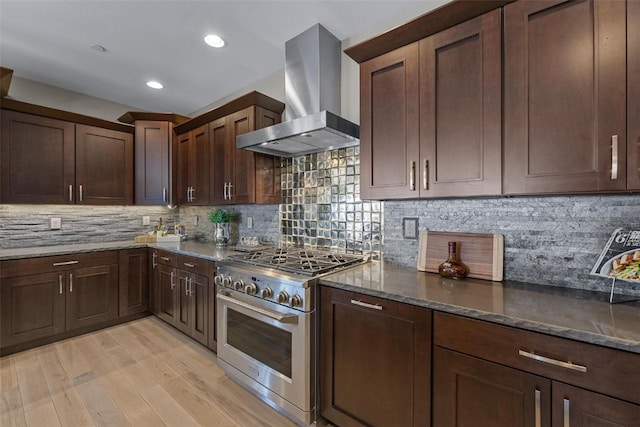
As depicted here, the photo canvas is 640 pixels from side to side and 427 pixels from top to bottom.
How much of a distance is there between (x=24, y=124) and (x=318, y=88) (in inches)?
113

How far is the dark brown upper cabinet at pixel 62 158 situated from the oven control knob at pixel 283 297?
2.75 meters

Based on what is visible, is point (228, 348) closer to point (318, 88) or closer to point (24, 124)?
point (318, 88)

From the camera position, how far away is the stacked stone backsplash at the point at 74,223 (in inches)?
111

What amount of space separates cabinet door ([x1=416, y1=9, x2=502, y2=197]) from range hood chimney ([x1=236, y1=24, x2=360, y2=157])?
1.93 feet

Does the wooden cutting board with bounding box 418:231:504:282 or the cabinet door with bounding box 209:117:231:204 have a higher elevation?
the cabinet door with bounding box 209:117:231:204

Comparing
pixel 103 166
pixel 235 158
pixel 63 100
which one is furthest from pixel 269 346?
pixel 63 100

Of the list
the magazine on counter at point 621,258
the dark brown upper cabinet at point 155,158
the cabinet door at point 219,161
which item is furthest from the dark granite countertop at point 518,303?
the dark brown upper cabinet at point 155,158

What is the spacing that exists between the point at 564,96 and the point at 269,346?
2009 mm

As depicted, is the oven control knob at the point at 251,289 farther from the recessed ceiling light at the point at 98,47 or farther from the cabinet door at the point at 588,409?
the recessed ceiling light at the point at 98,47

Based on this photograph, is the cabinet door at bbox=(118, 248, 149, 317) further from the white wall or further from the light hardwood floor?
the white wall

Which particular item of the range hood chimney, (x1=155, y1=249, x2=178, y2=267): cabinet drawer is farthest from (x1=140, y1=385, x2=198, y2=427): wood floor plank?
the range hood chimney

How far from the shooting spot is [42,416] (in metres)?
1.70

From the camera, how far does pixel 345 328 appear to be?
1.49 m

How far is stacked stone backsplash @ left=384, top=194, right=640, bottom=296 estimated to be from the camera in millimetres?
1304
